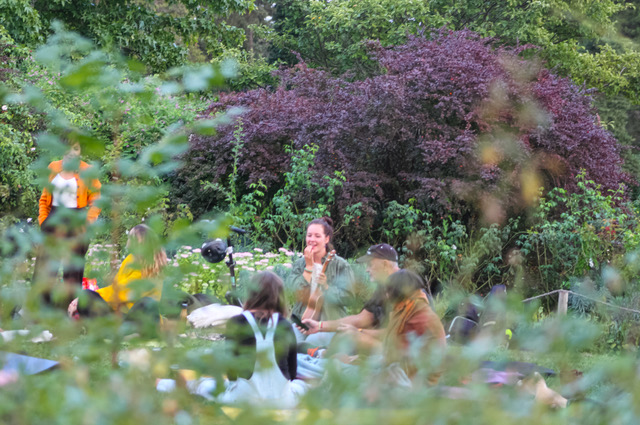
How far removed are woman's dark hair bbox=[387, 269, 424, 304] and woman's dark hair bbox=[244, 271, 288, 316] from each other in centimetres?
67

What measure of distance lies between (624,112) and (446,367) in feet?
66.9

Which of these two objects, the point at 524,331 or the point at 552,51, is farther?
the point at 552,51

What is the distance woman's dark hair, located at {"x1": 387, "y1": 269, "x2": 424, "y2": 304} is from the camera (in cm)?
380

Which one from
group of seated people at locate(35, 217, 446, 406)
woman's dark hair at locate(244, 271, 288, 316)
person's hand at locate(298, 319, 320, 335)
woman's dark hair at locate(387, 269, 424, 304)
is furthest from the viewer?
person's hand at locate(298, 319, 320, 335)

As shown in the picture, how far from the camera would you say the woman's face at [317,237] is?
5398 millimetres

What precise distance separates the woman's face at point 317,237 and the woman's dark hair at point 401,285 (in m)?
1.51

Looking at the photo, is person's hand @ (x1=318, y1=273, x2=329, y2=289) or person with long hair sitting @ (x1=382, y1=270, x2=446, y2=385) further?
person's hand @ (x1=318, y1=273, x2=329, y2=289)

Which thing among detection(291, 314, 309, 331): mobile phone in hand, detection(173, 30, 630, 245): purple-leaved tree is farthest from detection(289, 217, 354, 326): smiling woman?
detection(173, 30, 630, 245): purple-leaved tree

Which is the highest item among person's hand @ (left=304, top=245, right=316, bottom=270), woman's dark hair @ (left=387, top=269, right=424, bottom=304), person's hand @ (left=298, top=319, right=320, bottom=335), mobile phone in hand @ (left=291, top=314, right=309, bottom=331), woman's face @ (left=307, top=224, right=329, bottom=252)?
woman's dark hair @ (left=387, top=269, right=424, bottom=304)

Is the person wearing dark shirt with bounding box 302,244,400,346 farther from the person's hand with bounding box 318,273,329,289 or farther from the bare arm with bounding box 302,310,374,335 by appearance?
the person's hand with bounding box 318,273,329,289

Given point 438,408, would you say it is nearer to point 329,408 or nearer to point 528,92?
point 329,408

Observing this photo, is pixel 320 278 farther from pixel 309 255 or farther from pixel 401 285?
pixel 401 285

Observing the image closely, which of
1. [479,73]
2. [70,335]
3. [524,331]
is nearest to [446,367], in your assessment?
[524,331]

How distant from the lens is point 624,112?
64.2 feet
